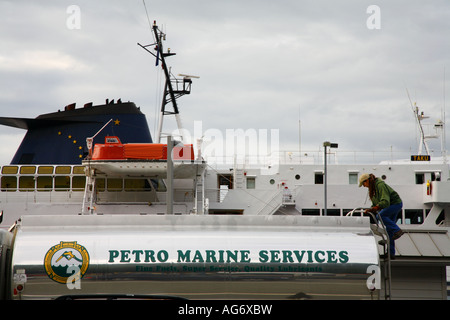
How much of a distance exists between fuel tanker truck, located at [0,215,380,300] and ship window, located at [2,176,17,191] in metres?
21.6

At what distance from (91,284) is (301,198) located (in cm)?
2168

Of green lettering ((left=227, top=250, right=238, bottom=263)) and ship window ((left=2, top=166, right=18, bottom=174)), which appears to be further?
ship window ((left=2, top=166, right=18, bottom=174))

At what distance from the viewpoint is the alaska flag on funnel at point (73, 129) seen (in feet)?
98.3

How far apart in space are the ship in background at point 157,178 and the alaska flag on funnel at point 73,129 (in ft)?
0.20

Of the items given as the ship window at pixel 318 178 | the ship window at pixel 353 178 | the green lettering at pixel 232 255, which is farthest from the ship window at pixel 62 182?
the green lettering at pixel 232 255

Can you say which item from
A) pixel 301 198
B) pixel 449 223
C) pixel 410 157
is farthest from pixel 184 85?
pixel 449 223

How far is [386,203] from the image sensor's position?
385 inches

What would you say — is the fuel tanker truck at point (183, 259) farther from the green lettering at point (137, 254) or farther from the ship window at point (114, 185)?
the ship window at point (114, 185)

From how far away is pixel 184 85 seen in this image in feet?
107

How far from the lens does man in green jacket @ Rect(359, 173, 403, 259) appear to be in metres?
9.79

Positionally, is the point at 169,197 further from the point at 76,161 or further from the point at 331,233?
the point at 76,161

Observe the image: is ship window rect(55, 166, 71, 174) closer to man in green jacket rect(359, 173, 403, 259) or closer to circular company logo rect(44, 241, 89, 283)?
circular company logo rect(44, 241, 89, 283)

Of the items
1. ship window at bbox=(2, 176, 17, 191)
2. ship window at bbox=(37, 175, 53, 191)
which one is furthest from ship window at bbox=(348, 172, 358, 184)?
ship window at bbox=(2, 176, 17, 191)
